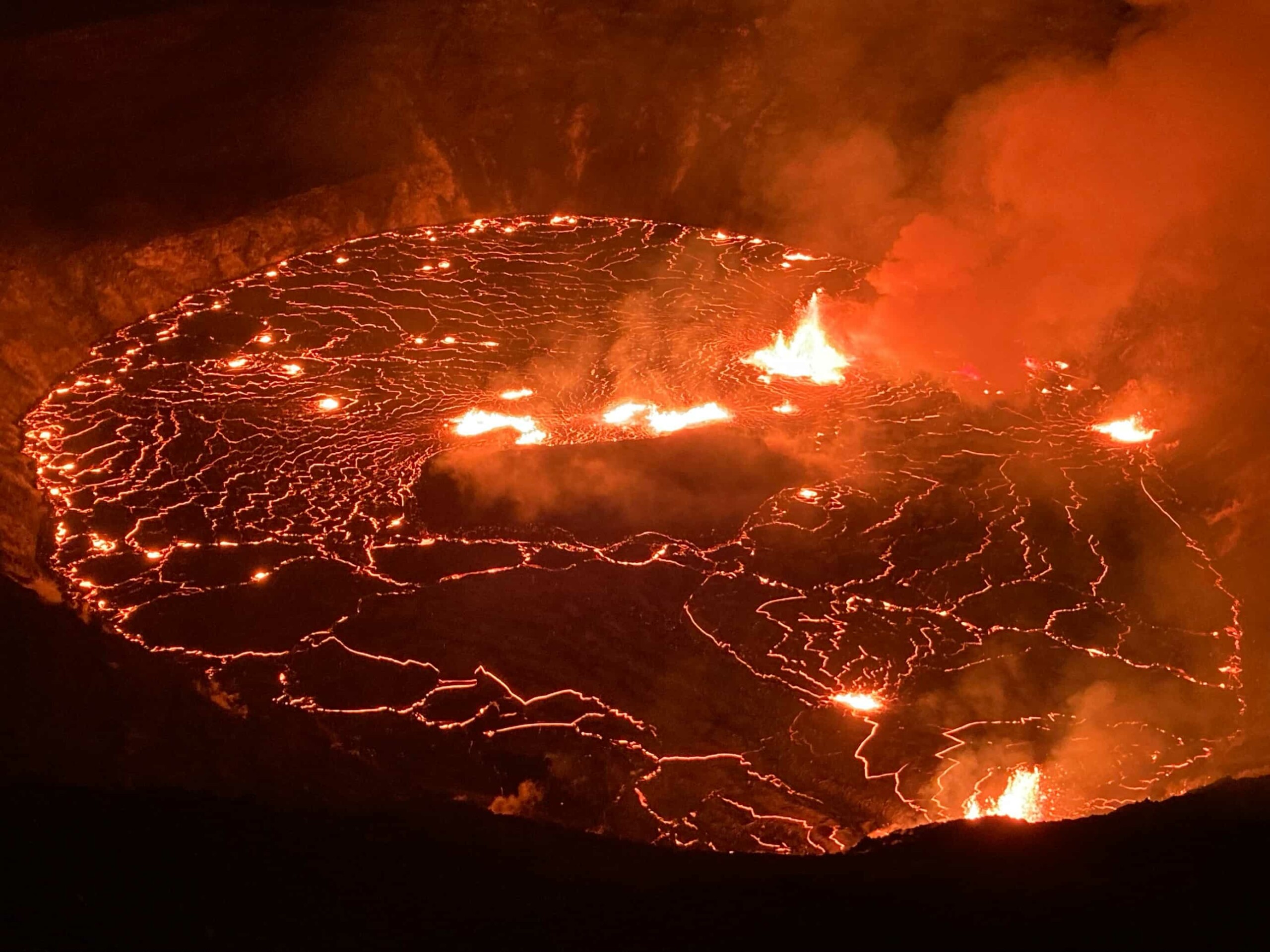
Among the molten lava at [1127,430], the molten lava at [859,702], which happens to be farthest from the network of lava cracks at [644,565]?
the molten lava at [1127,430]

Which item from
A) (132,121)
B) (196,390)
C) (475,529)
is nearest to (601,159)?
(132,121)

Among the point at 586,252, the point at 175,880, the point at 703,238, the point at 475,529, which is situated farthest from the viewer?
the point at 703,238

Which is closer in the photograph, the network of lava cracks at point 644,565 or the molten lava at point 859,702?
the network of lava cracks at point 644,565

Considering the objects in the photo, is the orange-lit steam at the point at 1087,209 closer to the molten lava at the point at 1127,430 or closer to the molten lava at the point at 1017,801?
the molten lava at the point at 1127,430

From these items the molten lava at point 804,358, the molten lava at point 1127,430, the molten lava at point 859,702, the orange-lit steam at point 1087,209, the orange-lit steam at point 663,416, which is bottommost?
the molten lava at point 859,702

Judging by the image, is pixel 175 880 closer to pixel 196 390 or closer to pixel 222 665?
pixel 222 665

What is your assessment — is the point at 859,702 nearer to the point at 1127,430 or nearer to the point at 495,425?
the point at 495,425
